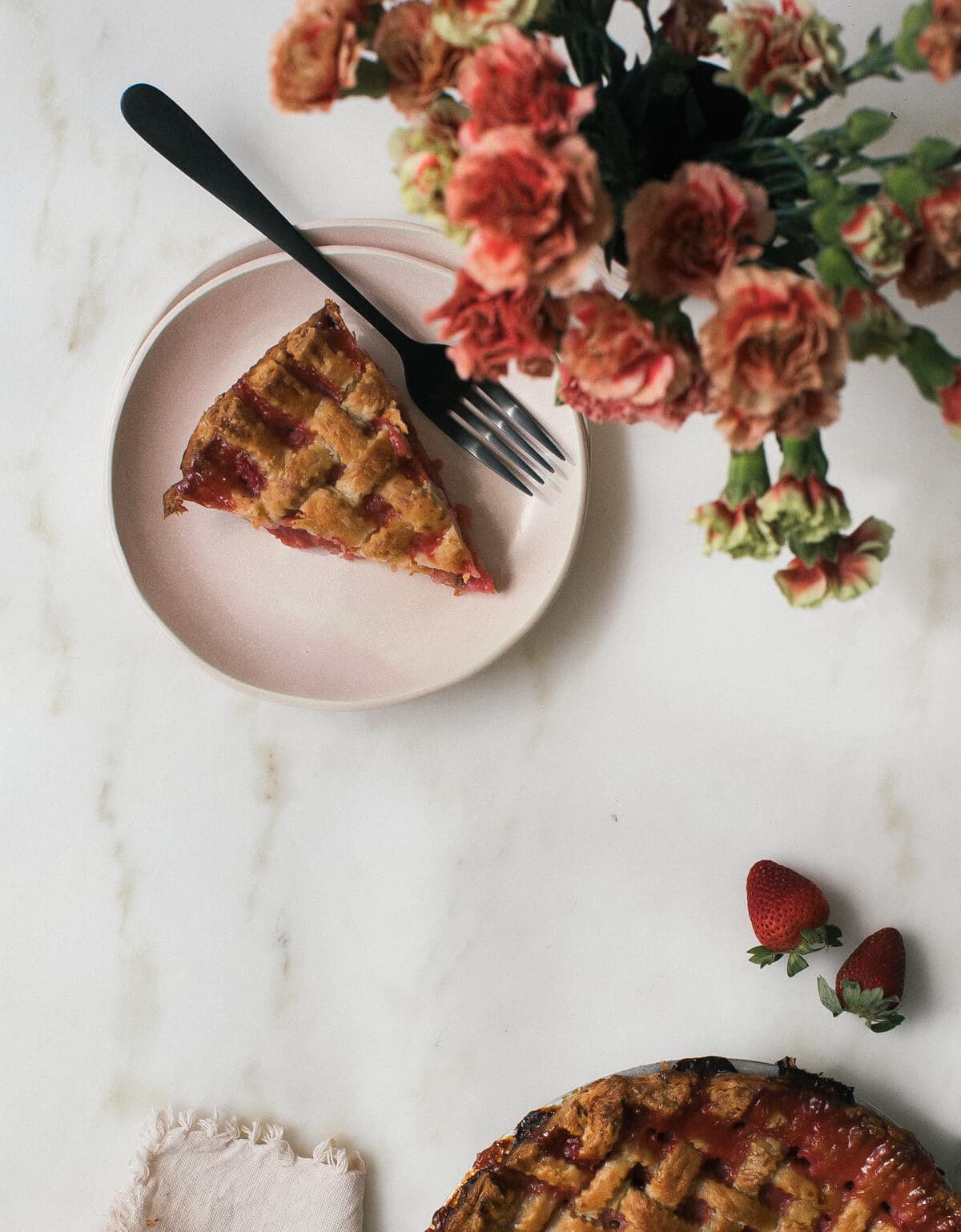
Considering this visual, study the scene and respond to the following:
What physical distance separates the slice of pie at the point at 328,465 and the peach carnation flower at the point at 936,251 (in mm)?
671

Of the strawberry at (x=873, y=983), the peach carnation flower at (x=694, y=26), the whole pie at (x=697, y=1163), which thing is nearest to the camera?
the peach carnation flower at (x=694, y=26)

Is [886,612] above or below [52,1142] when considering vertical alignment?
below

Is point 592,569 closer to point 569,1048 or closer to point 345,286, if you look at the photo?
point 345,286

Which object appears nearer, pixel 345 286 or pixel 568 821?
pixel 345 286

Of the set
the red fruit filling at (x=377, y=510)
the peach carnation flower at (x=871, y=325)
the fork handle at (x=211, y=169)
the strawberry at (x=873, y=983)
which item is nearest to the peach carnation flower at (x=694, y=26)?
the peach carnation flower at (x=871, y=325)

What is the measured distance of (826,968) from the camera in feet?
4.91

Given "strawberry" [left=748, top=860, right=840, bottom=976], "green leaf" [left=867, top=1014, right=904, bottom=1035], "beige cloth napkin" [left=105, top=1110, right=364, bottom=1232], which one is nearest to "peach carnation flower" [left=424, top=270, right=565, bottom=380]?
"strawberry" [left=748, top=860, right=840, bottom=976]

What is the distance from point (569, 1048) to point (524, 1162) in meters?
0.21

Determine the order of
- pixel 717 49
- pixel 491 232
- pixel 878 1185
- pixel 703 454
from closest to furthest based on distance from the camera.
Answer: pixel 491 232, pixel 717 49, pixel 878 1185, pixel 703 454

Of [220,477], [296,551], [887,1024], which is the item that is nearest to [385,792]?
[296,551]

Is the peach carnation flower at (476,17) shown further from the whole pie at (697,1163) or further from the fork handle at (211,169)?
the whole pie at (697,1163)

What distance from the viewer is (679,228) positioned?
0.81 m

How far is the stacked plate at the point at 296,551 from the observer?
142 centimetres

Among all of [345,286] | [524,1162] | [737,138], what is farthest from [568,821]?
[737,138]
